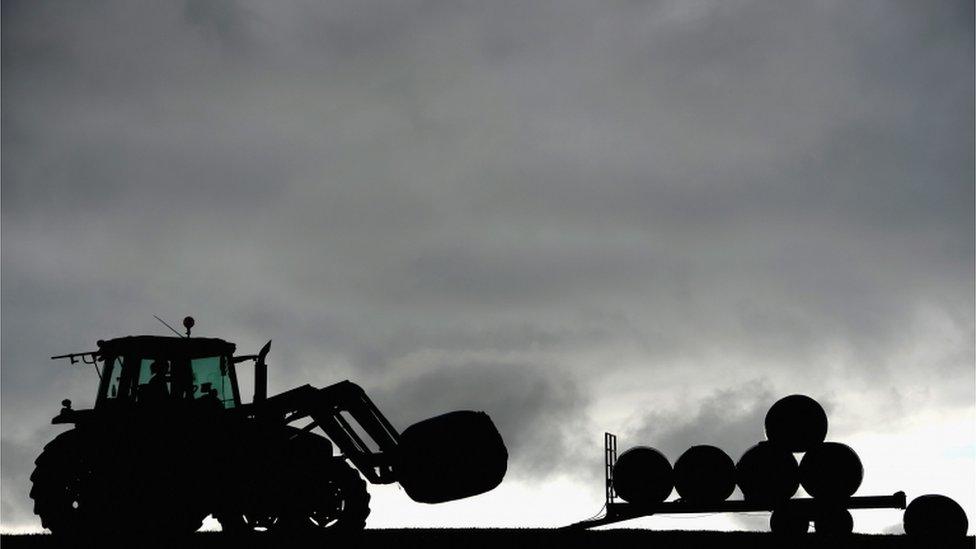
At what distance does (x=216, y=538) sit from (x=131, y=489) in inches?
75.2

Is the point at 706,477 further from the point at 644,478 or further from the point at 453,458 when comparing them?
the point at 453,458

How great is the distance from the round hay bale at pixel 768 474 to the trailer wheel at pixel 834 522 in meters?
0.89

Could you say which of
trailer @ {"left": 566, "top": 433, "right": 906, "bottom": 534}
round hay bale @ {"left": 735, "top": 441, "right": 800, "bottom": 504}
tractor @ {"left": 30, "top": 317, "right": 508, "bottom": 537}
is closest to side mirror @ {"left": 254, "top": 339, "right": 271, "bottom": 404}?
tractor @ {"left": 30, "top": 317, "right": 508, "bottom": 537}

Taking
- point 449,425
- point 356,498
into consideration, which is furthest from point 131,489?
point 449,425

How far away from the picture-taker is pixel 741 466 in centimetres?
2447

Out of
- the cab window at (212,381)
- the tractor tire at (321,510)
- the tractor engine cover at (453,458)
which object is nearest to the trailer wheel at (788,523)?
the tractor engine cover at (453,458)

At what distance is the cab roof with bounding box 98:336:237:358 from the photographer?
63.6 ft

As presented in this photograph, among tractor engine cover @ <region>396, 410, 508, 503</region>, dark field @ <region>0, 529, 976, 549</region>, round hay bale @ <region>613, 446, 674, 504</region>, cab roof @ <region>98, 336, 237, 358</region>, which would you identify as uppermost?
cab roof @ <region>98, 336, 237, 358</region>

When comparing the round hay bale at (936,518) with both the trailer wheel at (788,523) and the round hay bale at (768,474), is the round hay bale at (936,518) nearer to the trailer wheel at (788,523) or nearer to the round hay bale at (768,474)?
the trailer wheel at (788,523)

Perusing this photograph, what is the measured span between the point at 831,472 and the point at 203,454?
13.8 m

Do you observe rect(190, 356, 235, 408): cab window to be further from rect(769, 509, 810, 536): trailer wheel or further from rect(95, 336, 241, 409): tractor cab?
rect(769, 509, 810, 536): trailer wheel

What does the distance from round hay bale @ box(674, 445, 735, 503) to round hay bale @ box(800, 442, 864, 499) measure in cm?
169

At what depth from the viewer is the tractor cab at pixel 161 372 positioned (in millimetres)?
19281

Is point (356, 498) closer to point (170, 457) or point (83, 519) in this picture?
point (170, 457)
